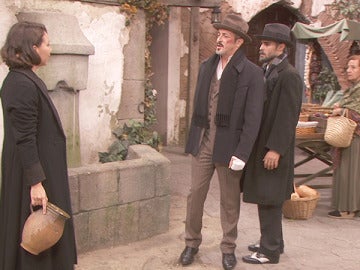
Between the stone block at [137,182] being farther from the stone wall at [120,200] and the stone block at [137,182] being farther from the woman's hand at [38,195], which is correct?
the woman's hand at [38,195]

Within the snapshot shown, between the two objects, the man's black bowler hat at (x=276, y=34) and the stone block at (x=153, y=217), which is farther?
the stone block at (x=153, y=217)

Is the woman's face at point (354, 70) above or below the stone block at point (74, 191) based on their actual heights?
above

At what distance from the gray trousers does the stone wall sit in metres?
0.74

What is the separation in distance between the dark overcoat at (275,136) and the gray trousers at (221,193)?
0.46 ft

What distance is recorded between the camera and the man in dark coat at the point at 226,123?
4.29m

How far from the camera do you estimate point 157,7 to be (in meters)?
6.32

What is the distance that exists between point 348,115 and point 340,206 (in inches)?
37.9

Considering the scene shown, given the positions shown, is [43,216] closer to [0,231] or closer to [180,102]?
[0,231]

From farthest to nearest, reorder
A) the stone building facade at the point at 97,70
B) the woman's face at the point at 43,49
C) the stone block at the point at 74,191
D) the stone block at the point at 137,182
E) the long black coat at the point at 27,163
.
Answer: the stone building facade at the point at 97,70 < the stone block at the point at 137,182 < the stone block at the point at 74,191 < the woman's face at the point at 43,49 < the long black coat at the point at 27,163

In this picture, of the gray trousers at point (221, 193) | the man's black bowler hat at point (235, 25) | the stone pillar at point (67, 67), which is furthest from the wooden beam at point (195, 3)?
the gray trousers at point (221, 193)

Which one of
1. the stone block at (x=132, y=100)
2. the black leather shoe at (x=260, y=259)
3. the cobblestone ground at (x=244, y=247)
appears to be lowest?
the cobblestone ground at (x=244, y=247)

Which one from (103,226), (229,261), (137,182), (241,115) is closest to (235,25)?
(241,115)

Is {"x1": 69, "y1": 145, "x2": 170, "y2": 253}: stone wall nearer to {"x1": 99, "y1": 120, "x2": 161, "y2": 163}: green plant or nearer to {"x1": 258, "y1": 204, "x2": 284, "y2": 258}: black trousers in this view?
{"x1": 99, "y1": 120, "x2": 161, "y2": 163}: green plant

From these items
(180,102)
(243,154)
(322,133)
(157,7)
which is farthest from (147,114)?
(180,102)
